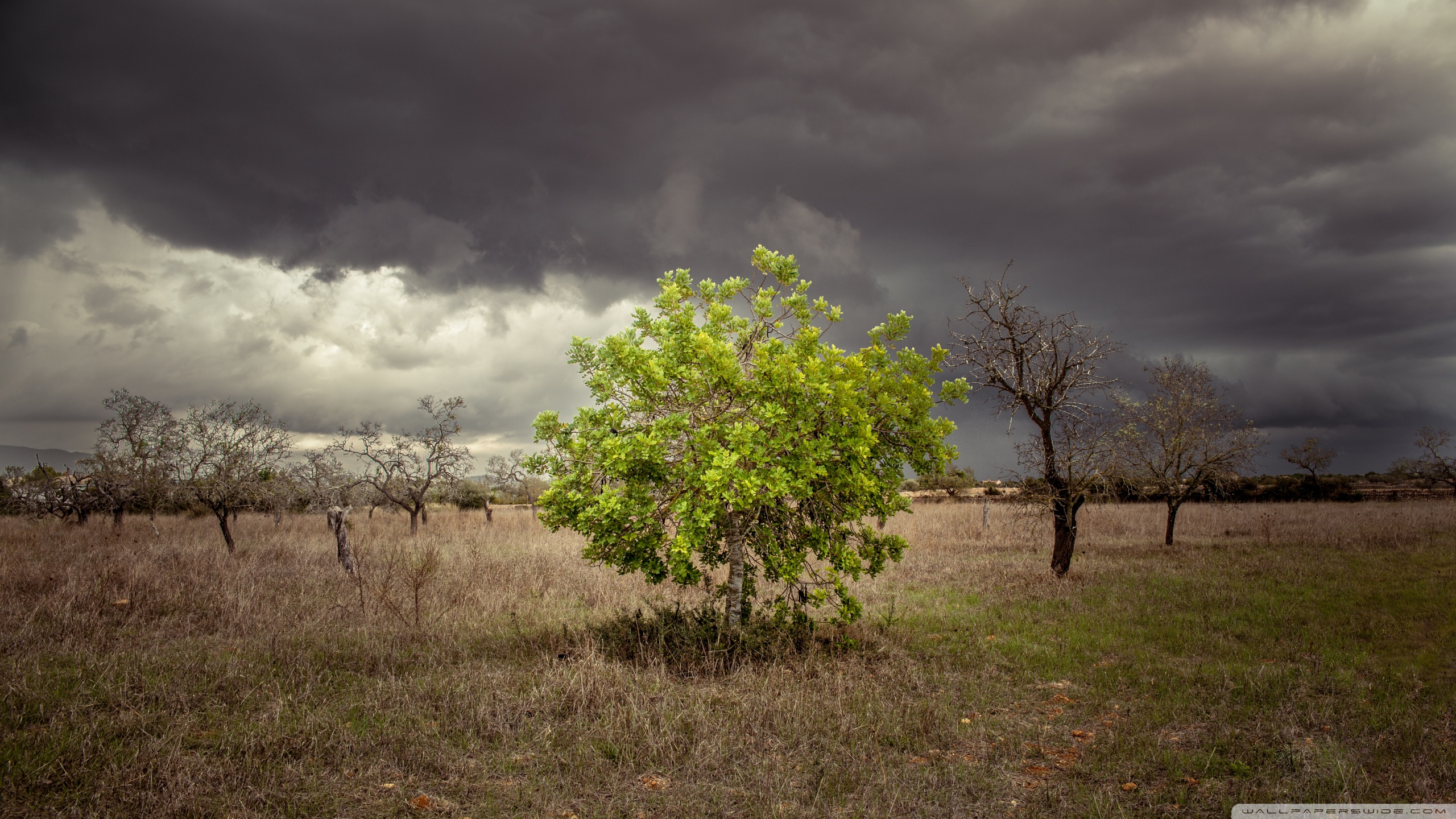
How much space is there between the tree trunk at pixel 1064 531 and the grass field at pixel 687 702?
133cm

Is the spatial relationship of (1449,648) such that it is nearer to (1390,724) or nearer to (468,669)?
(1390,724)

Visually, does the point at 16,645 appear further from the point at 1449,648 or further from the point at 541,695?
the point at 1449,648

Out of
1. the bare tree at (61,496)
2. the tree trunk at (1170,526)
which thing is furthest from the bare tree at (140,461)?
the tree trunk at (1170,526)

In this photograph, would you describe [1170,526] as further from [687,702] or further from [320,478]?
[320,478]

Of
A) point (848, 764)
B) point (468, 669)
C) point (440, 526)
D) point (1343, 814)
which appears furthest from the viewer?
point (440, 526)

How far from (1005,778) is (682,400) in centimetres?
528

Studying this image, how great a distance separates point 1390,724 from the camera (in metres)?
6.48

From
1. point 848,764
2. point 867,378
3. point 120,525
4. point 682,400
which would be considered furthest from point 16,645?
point 120,525

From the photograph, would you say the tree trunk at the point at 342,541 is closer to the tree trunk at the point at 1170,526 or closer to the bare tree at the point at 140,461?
the bare tree at the point at 140,461

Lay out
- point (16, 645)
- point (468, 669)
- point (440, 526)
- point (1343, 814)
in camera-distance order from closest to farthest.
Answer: point (1343, 814) < point (468, 669) < point (16, 645) < point (440, 526)

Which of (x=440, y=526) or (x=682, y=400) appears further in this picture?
(x=440, y=526)

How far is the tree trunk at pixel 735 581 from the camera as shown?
8414 millimetres

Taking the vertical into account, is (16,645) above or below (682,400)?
below

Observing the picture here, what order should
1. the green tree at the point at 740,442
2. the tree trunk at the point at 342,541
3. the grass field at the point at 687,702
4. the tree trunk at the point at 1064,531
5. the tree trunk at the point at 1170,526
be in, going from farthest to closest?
the tree trunk at the point at 1170,526, the tree trunk at the point at 1064,531, the tree trunk at the point at 342,541, the green tree at the point at 740,442, the grass field at the point at 687,702
